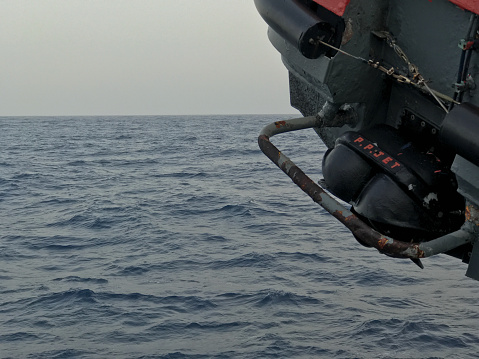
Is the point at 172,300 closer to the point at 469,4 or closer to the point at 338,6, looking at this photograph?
the point at 338,6

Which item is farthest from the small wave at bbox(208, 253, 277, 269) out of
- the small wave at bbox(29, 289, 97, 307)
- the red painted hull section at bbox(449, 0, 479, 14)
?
A: the red painted hull section at bbox(449, 0, 479, 14)

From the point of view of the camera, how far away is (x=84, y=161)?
153 feet

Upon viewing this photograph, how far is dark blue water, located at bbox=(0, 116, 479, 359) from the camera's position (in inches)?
489

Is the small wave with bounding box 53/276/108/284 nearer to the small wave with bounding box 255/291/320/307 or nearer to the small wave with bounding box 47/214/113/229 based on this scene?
the small wave with bounding box 255/291/320/307

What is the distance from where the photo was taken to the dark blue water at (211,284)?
12.4 meters

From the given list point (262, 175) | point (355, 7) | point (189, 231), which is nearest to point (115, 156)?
point (262, 175)

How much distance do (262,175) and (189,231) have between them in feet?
45.8

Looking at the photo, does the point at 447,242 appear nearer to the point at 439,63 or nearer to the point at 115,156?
the point at 439,63

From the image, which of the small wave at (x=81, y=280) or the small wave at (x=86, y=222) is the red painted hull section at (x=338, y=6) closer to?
the small wave at (x=81, y=280)

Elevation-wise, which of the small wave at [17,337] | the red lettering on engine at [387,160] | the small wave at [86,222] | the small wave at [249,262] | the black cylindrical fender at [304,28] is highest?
the black cylindrical fender at [304,28]

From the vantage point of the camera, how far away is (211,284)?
1631cm

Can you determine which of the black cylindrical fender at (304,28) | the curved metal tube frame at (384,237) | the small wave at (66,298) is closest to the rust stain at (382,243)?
the curved metal tube frame at (384,237)

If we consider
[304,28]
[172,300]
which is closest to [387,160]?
[304,28]

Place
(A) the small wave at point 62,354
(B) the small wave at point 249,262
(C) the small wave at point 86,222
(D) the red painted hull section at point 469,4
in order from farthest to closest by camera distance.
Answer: (C) the small wave at point 86,222 < (B) the small wave at point 249,262 < (A) the small wave at point 62,354 < (D) the red painted hull section at point 469,4
